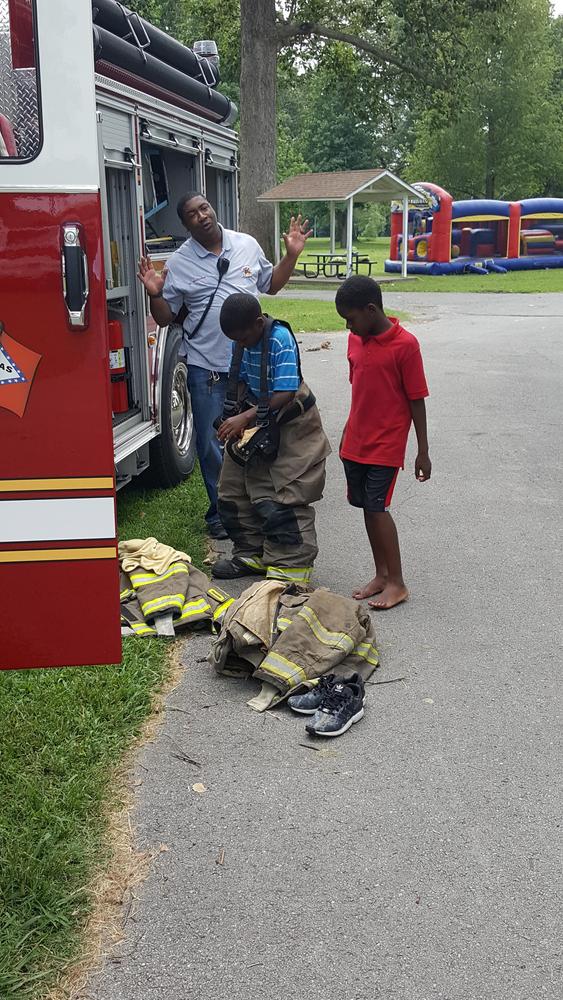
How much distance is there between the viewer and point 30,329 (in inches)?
101

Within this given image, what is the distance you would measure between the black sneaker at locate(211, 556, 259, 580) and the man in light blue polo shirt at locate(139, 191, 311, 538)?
2.75 feet

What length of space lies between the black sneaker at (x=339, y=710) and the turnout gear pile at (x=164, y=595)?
0.95 m

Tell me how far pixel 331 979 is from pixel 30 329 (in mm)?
1810

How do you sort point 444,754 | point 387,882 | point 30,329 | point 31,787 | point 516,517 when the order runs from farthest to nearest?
point 516,517, point 444,754, point 31,787, point 387,882, point 30,329

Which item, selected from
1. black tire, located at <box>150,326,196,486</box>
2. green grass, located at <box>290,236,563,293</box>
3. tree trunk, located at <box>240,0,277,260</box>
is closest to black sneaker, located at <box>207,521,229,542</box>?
black tire, located at <box>150,326,196,486</box>

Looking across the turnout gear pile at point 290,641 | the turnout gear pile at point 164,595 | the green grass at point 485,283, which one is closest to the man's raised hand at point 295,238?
the turnout gear pile at point 164,595

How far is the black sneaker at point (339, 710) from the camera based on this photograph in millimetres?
3973

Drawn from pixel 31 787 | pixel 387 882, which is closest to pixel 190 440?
pixel 31 787

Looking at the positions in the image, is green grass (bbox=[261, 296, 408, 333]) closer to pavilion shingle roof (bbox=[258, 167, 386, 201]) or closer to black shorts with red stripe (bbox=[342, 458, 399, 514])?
pavilion shingle roof (bbox=[258, 167, 386, 201])

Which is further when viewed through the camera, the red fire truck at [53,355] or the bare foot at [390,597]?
the bare foot at [390,597]

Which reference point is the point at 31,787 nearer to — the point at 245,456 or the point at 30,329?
the point at 30,329

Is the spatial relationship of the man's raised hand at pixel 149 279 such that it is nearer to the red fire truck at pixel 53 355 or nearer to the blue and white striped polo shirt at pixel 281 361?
the blue and white striped polo shirt at pixel 281 361

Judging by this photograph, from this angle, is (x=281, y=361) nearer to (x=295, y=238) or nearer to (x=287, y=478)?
(x=287, y=478)

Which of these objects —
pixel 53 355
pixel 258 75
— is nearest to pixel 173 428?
pixel 53 355
